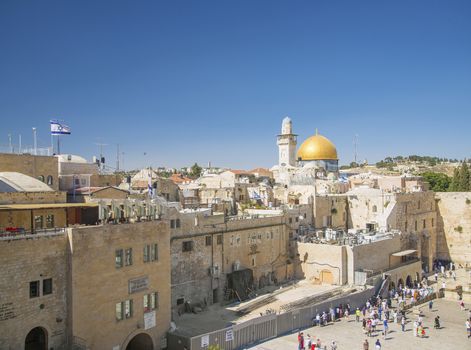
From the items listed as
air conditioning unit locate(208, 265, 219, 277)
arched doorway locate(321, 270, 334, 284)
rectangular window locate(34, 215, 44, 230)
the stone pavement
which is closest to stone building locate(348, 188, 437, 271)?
arched doorway locate(321, 270, 334, 284)

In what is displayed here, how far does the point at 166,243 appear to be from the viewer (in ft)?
85.5

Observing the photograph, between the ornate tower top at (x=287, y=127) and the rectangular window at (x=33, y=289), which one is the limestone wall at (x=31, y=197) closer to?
the rectangular window at (x=33, y=289)

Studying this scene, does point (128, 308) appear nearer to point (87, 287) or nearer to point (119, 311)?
point (119, 311)

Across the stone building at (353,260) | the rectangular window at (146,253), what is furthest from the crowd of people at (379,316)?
the rectangular window at (146,253)

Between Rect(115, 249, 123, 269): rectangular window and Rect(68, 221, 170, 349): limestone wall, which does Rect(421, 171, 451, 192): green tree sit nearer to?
Rect(68, 221, 170, 349): limestone wall

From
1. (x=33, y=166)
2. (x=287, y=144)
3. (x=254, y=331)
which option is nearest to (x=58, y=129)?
(x=33, y=166)

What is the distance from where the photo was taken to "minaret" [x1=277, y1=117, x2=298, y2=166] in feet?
252

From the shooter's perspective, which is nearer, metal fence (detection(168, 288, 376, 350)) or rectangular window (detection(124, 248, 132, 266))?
rectangular window (detection(124, 248, 132, 266))

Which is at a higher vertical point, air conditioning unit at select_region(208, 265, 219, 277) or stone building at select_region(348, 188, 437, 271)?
stone building at select_region(348, 188, 437, 271)

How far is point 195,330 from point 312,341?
6.93m

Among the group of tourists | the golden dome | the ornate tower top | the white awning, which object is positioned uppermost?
the ornate tower top

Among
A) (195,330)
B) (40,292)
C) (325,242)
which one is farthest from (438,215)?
(40,292)

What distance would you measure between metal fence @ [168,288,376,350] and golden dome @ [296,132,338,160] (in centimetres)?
4115

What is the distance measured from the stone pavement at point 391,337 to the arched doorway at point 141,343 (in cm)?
603
